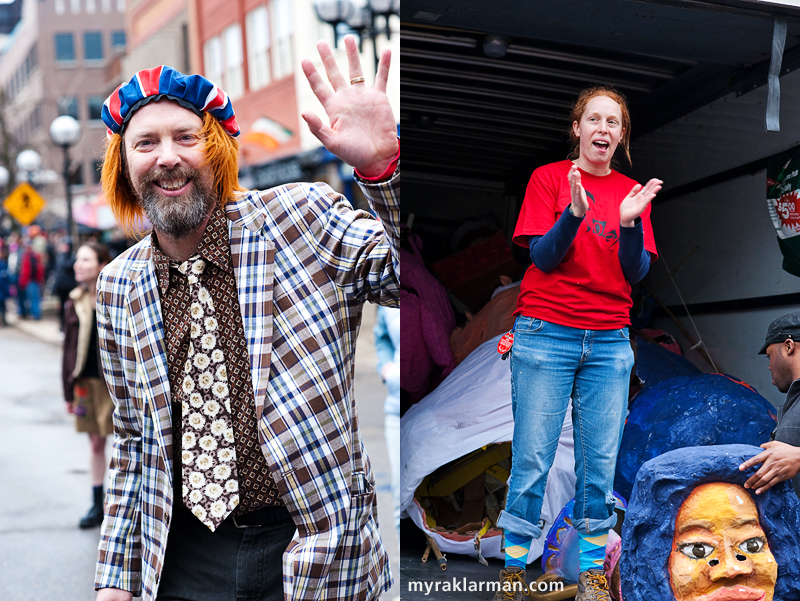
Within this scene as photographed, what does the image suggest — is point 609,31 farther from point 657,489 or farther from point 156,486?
point 156,486

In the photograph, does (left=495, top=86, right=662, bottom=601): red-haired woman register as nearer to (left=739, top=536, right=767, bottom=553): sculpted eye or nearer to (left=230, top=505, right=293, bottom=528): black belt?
(left=739, top=536, right=767, bottom=553): sculpted eye

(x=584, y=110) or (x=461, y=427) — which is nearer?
(x=584, y=110)

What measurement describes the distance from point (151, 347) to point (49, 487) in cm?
603

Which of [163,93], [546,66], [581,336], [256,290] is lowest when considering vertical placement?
[581,336]

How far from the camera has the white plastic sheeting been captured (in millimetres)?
3395

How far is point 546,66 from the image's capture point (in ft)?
11.2

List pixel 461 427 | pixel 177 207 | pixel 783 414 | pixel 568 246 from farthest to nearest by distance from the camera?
pixel 461 427 < pixel 783 414 < pixel 568 246 < pixel 177 207

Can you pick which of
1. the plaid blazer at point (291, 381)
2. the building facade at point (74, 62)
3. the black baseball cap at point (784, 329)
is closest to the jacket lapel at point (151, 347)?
the plaid blazer at point (291, 381)

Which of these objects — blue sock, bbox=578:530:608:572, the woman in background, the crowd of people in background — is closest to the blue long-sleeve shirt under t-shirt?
blue sock, bbox=578:530:608:572

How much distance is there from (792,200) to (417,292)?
153 centimetres

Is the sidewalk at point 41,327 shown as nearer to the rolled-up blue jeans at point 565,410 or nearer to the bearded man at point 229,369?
the rolled-up blue jeans at point 565,410

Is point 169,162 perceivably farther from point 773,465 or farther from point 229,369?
point 773,465

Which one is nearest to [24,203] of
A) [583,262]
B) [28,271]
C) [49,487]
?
[28,271]

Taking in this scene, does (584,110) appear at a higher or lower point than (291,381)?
higher
